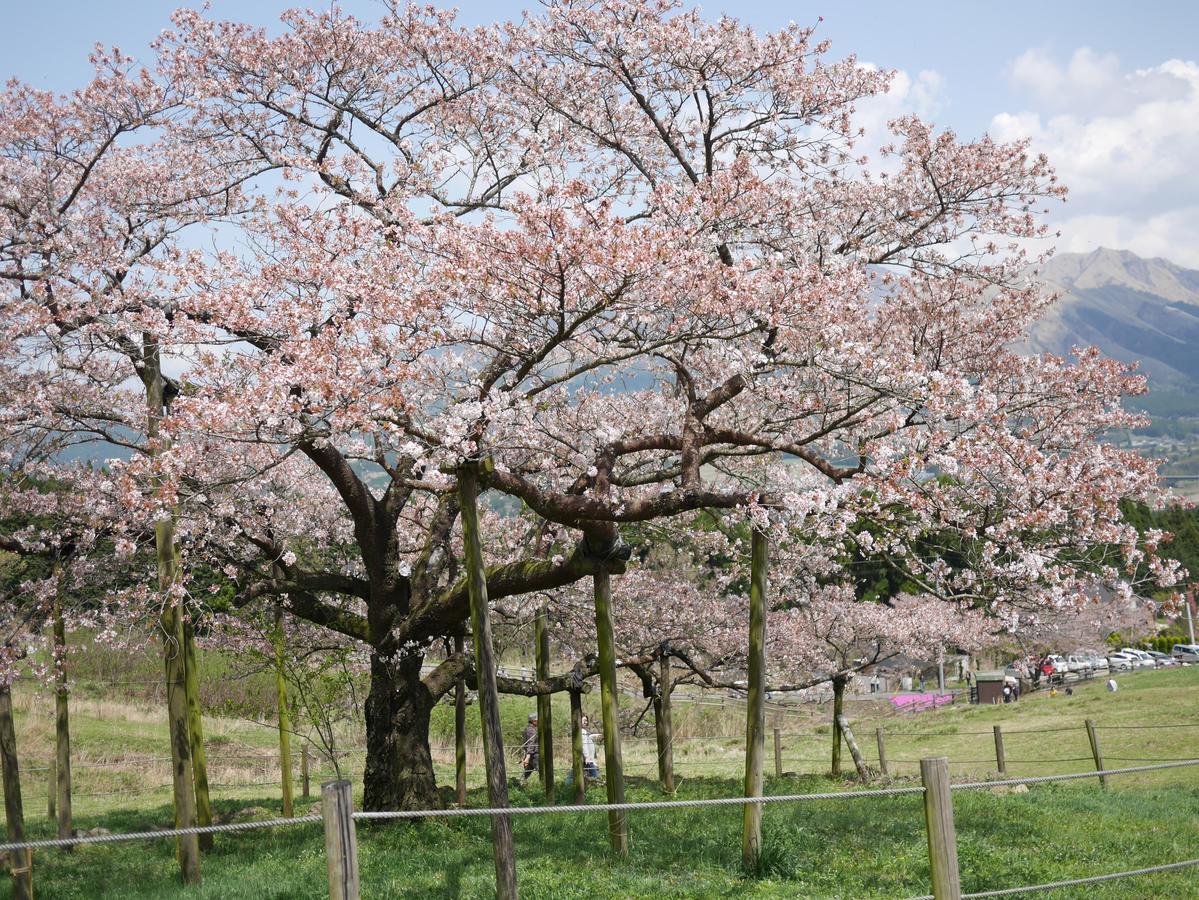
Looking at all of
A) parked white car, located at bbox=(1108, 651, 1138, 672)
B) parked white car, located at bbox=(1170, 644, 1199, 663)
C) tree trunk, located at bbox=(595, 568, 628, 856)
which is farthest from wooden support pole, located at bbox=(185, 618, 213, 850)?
parked white car, located at bbox=(1170, 644, 1199, 663)

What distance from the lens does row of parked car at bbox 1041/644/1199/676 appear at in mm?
55562

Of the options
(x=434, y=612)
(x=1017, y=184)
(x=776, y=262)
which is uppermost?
(x=1017, y=184)

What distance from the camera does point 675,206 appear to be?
10172mm

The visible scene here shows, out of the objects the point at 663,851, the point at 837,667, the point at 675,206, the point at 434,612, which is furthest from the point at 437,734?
the point at 675,206

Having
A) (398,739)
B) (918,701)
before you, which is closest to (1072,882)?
(398,739)

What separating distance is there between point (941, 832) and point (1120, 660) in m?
62.6

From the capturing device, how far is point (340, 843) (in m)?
4.20

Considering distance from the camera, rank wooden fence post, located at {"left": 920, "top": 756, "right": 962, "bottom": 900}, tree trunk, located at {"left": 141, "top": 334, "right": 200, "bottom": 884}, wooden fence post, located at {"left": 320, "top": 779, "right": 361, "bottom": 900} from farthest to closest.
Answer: tree trunk, located at {"left": 141, "top": 334, "right": 200, "bottom": 884}
wooden fence post, located at {"left": 920, "top": 756, "right": 962, "bottom": 900}
wooden fence post, located at {"left": 320, "top": 779, "right": 361, "bottom": 900}

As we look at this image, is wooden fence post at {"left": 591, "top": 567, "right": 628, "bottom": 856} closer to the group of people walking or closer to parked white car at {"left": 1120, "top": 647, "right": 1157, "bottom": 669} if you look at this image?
the group of people walking

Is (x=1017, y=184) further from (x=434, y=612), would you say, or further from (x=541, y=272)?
(x=434, y=612)

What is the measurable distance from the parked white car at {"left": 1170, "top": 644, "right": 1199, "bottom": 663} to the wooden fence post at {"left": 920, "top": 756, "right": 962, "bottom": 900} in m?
58.1

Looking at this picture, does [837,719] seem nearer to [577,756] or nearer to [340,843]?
[577,756]

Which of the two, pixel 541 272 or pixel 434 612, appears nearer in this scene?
pixel 541 272

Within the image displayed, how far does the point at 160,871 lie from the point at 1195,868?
30.8 feet
